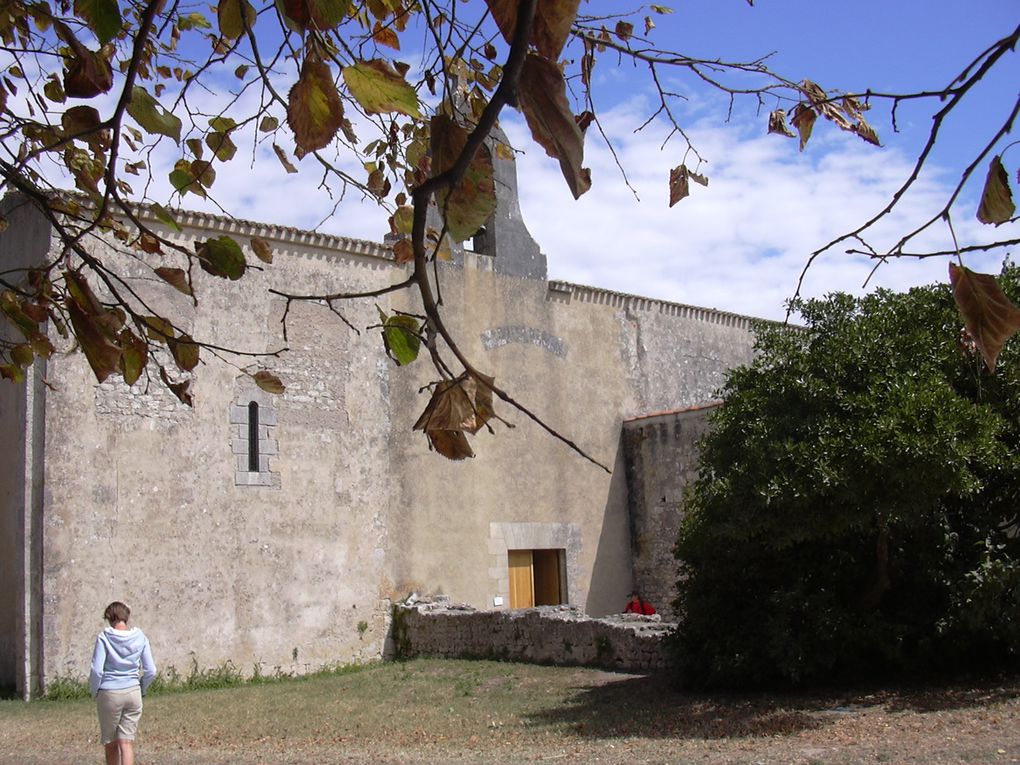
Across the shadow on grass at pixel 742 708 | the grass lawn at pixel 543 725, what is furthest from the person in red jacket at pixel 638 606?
the shadow on grass at pixel 742 708

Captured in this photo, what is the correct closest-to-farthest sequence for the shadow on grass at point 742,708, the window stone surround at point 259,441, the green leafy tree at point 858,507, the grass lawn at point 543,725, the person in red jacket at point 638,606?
1. the grass lawn at point 543,725
2. the shadow on grass at point 742,708
3. the green leafy tree at point 858,507
4. the window stone surround at point 259,441
5. the person in red jacket at point 638,606

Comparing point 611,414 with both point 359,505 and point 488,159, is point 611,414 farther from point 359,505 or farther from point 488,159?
point 488,159

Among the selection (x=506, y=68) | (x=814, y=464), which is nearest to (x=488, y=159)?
(x=506, y=68)

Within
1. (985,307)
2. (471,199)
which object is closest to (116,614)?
(471,199)

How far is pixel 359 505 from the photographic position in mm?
15094

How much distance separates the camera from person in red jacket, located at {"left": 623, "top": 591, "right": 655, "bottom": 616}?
53.5 feet

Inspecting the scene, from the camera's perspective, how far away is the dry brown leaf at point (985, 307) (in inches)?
74.2

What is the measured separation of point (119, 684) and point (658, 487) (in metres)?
11.3

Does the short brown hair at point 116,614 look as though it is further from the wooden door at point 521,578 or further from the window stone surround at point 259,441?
the wooden door at point 521,578

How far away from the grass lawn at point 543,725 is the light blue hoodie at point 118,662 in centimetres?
125

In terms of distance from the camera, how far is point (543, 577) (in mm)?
16922

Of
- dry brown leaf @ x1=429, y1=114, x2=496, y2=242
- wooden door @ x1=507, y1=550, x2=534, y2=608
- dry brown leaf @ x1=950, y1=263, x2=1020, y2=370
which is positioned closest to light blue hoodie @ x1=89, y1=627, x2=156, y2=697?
dry brown leaf @ x1=429, y1=114, x2=496, y2=242

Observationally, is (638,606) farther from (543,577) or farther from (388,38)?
(388,38)

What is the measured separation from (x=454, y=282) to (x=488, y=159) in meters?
14.1
